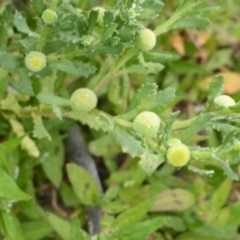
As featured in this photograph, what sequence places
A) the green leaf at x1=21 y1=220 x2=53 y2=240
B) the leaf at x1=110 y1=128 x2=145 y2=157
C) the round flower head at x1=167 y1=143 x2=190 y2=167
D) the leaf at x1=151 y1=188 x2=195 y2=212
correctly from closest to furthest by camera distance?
the round flower head at x1=167 y1=143 x2=190 y2=167 → the leaf at x1=110 y1=128 x2=145 y2=157 → the green leaf at x1=21 y1=220 x2=53 y2=240 → the leaf at x1=151 y1=188 x2=195 y2=212

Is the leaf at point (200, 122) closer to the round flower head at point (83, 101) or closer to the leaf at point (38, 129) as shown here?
the round flower head at point (83, 101)

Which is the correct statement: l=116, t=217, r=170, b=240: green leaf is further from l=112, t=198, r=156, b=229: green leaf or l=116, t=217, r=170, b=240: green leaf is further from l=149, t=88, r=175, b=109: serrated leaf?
l=149, t=88, r=175, b=109: serrated leaf

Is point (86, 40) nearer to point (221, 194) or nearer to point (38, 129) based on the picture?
point (38, 129)

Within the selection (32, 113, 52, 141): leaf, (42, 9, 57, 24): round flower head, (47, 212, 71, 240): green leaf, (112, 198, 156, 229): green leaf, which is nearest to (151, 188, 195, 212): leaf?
(112, 198, 156, 229): green leaf

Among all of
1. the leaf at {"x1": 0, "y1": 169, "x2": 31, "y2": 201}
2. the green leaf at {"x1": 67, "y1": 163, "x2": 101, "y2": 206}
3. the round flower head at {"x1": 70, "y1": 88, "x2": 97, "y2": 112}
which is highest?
the round flower head at {"x1": 70, "y1": 88, "x2": 97, "y2": 112}

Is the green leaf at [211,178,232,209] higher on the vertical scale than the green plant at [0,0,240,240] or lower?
lower

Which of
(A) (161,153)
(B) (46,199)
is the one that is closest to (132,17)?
(A) (161,153)
